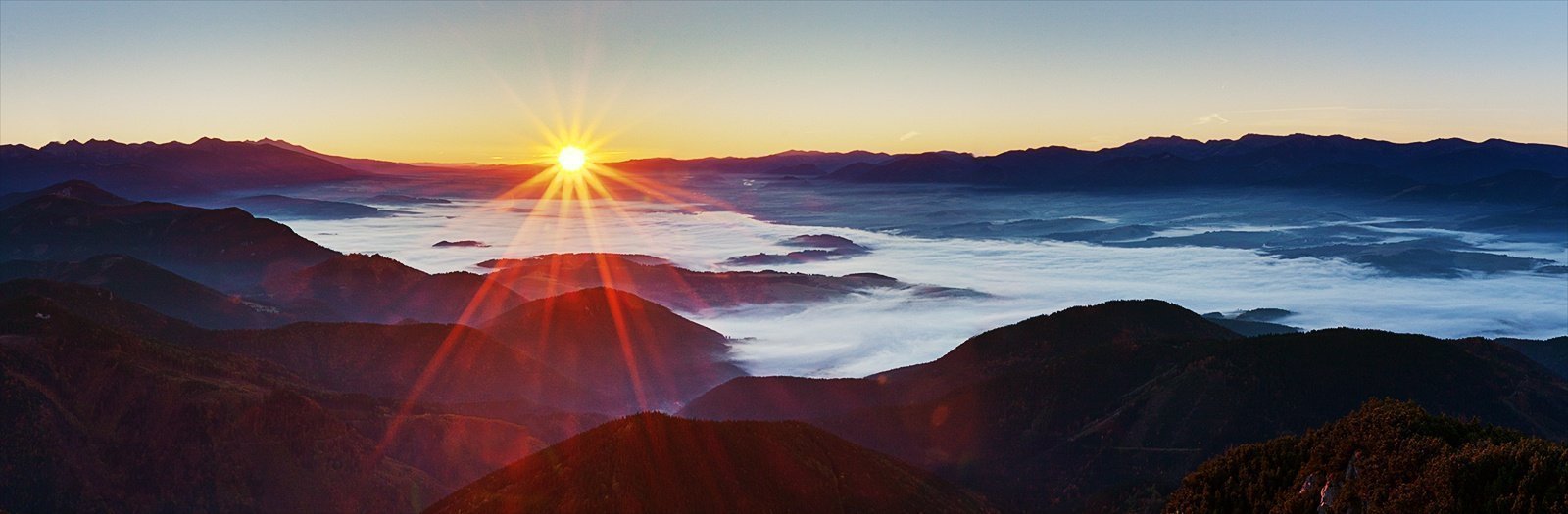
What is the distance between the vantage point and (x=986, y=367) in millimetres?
87938

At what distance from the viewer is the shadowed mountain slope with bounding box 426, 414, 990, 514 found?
3728 cm

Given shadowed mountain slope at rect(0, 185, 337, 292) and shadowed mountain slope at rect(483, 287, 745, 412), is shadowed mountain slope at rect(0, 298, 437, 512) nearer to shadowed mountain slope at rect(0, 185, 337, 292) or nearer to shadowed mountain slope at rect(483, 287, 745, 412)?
shadowed mountain slope at rect(483, 287, 745, 412)

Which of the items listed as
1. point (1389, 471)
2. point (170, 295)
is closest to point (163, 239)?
point (170, 295)

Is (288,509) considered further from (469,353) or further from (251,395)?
(469,353)

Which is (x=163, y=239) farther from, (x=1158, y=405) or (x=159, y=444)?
(x=1158, y=405)

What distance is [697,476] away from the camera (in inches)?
1549

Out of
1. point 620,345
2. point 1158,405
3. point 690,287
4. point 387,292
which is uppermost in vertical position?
point 1158,405

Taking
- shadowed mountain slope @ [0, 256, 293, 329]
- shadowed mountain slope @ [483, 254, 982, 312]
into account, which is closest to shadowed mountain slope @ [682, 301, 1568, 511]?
shadowed mountain slope @ [0, 256, 293, 329]

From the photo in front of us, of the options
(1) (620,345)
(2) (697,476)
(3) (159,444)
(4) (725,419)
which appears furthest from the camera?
(1) (620,345)

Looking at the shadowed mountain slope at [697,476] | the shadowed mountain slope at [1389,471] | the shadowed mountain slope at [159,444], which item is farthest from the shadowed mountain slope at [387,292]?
the shadowed mountain slope at [1389,471]

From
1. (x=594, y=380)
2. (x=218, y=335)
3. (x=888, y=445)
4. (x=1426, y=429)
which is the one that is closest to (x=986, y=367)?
(x=888, y=445)

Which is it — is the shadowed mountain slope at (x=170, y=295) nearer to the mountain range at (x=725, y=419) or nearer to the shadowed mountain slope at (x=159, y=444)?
A: the mountain range at (x=725, y=419)

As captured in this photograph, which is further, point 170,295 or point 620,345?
point 170,295

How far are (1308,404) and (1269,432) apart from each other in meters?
4.47
